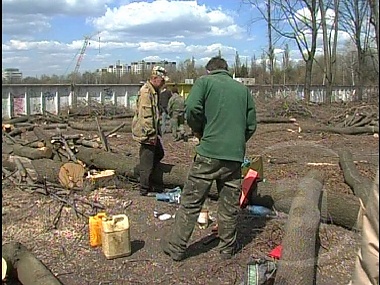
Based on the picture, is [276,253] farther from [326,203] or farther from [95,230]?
[95,230]

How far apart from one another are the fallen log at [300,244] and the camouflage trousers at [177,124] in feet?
32.1

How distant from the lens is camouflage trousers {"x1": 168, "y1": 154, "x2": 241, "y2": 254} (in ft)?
17.5

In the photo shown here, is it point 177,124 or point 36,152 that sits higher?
point 177,124

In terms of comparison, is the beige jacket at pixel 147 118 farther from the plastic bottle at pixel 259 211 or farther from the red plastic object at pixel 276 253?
the red plastic object at pixel 276 253

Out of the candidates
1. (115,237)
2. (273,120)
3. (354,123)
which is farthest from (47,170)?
(273,120)

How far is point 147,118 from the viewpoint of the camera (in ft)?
24.1

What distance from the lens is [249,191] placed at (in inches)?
267

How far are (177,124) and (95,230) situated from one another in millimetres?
10375

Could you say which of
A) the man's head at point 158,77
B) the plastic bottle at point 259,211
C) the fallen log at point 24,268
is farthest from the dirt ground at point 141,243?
the man's head at point 158,77

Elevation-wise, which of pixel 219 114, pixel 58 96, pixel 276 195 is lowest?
pixel 276 195

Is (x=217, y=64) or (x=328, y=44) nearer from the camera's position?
(x=217, y=64)

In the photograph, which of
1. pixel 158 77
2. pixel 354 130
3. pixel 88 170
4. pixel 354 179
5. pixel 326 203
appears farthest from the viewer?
pixel 354 130

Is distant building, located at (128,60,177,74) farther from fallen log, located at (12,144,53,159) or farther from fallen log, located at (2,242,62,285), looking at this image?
fallen log, located at (2,242,62,285)

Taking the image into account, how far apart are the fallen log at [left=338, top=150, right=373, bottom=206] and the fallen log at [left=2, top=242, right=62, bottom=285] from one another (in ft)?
12.9
